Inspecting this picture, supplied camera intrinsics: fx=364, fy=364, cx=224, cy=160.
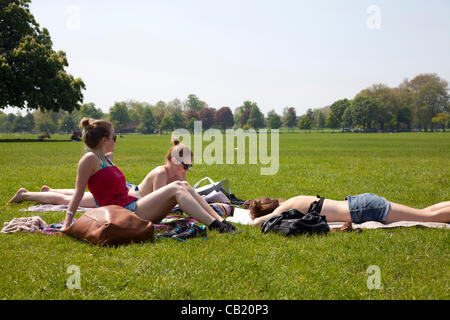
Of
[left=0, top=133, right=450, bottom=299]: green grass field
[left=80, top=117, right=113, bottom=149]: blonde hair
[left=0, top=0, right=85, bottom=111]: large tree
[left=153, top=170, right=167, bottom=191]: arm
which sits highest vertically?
[left=0, top=0, right=85, bottom=111]: large tree

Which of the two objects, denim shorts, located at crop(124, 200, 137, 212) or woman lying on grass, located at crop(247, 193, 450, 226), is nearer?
denim shorts, located at crop(124, 200, 137, 212)

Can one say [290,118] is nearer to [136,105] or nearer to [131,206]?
[136,105]

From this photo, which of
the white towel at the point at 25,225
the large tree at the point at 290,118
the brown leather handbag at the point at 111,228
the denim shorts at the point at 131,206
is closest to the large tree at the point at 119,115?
the large tree at the point at 290,118

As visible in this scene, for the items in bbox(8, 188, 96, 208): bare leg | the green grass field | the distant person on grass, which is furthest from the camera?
bbox(8, 188, 96, 208): bare leg

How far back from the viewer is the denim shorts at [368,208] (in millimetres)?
5348

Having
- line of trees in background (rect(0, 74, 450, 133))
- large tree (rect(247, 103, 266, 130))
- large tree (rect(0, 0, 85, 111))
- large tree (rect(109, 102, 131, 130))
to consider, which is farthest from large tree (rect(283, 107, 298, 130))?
large tree (rect(0, 0, 85, 111))

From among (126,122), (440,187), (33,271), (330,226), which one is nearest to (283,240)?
(330,226)

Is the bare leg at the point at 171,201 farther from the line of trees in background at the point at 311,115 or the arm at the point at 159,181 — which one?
the line of trees in background at the point at 311,115

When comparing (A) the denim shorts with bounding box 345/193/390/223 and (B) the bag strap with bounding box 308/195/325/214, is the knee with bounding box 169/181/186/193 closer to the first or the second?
(B) the bag strap with bounding box 308/195/325/214

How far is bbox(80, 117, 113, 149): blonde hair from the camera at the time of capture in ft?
16.3

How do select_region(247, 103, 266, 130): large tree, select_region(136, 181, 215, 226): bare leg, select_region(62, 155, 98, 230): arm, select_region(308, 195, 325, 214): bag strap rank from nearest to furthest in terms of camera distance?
select_region(62, 155, 98, 230): arm < select_region(136, 181, 215, 226): bare leg < select_region(308, 195, 325, 214): bag strap < select_region(247, 103, 266, 130): large tree

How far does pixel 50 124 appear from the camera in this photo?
134 meters

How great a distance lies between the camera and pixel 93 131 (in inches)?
195
